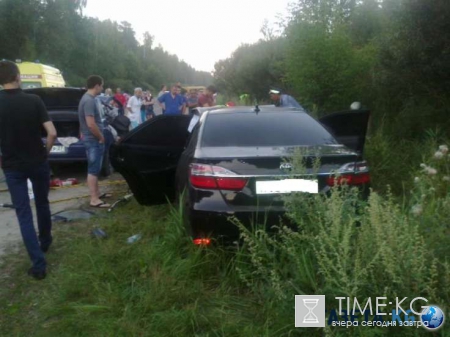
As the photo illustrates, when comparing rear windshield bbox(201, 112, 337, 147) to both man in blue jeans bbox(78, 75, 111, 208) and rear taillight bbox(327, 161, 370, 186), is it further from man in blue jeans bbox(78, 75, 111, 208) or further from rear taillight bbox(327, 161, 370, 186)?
man in blue jeans bbox(78, 75, 111, 208)

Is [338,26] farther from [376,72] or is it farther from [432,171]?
[432,171]

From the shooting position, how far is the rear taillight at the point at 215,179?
12.5 feet

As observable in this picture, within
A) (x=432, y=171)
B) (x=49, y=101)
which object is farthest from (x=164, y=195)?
(x=49, y=101)

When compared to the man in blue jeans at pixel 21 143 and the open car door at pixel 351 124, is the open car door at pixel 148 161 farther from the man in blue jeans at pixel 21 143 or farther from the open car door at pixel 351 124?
the open car door at pixel 351 124

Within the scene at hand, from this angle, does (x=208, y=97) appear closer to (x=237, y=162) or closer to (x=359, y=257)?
(x=237, y=162)

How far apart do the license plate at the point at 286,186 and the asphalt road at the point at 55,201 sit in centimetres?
288

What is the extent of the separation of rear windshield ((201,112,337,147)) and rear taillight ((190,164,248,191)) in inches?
20.2

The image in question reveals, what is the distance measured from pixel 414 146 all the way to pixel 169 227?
14.8 feet

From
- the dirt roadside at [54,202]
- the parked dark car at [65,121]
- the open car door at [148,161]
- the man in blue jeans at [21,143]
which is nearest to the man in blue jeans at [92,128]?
the dirt roadside at [54,202]

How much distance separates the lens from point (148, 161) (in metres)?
5.69

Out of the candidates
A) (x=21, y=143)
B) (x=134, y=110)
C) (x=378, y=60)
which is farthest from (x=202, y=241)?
(x=134, y=110)

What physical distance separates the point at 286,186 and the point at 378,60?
5.94 meters

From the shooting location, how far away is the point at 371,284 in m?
2.85

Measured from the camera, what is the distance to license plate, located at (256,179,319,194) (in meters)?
3.75
